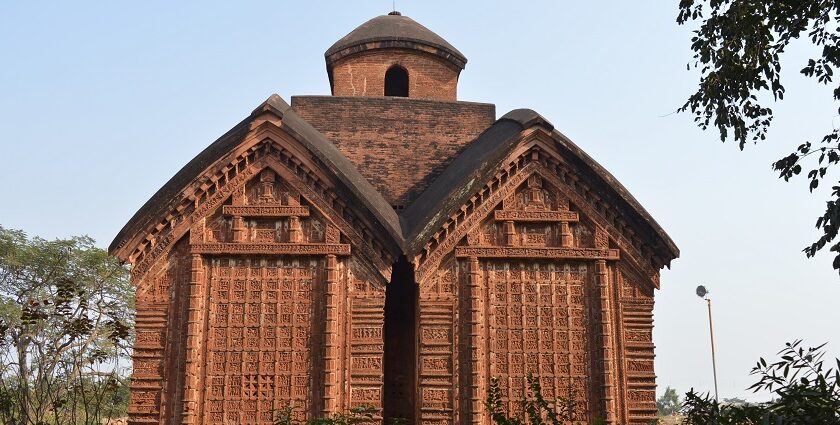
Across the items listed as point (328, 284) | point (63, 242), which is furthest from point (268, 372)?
point (63, 242)

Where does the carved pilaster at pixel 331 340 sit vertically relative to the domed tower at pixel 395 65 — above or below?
below

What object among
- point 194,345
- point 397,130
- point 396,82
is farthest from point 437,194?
point 396,82

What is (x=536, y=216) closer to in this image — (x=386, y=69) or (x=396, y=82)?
(x=386, y=69)

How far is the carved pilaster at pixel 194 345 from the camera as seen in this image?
35.5 feet

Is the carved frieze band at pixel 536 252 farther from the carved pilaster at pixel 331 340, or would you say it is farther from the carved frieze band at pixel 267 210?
the carved frieze band at pixel 267 210

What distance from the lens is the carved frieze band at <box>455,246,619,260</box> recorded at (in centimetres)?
1165

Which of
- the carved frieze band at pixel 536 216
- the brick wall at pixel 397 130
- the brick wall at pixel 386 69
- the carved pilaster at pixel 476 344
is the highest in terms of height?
the brick wall at pixel 386 69

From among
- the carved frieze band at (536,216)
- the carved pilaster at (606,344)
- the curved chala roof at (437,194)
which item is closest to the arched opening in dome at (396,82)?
the curved chala roof at (437,194)

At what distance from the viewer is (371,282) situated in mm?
11445

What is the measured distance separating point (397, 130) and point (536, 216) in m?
4.28

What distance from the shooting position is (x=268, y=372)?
11.0 meters

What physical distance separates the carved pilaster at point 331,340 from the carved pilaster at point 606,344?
3.57 metres

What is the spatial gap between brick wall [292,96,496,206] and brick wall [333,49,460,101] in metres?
1.50

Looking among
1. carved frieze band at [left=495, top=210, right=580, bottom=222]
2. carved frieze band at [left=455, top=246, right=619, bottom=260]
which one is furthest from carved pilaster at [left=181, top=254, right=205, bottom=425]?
carved frieze band at [left=495, top=210, right=580, bottom=222]
